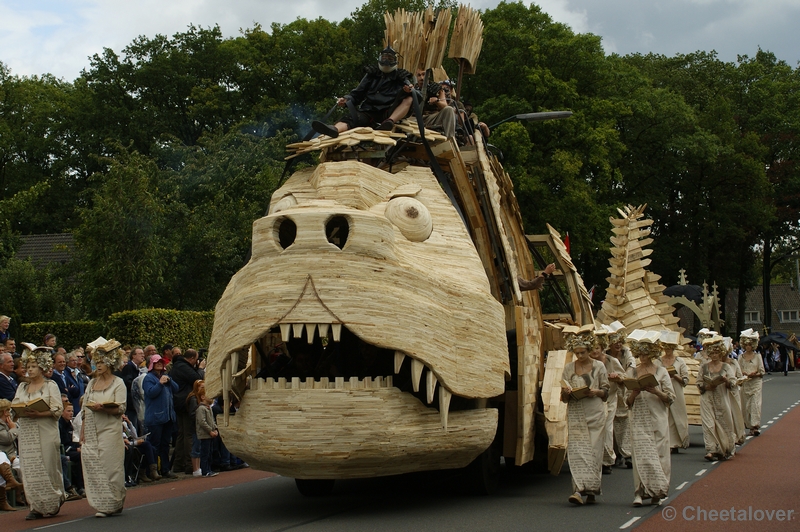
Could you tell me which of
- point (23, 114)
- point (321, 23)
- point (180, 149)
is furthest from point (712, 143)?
point (23, 114)

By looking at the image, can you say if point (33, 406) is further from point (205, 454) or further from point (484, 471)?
point (484, 471)

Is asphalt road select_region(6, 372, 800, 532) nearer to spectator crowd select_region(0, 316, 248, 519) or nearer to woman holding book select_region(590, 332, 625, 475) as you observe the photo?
woman holding book select_region(590, 332, 625, 475)

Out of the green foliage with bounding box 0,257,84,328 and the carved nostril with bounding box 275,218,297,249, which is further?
the green foliage with bounding box 0,257,84,328

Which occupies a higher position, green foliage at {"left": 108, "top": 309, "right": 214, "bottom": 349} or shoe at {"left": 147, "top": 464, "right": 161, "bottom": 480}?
green foliage at {"left": 108, "top": 309, "right": 214, "bottom": 349}

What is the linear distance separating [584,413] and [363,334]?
128 inches

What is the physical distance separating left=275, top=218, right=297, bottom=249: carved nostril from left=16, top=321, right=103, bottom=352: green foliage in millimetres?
15202

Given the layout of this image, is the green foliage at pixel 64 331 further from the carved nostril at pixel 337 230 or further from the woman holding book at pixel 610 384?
the carved nostril at pixel 337 230

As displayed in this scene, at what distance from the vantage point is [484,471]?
11.0 m

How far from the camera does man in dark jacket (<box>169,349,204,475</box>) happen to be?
15461 millimetres

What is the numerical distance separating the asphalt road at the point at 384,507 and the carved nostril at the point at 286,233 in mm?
2678

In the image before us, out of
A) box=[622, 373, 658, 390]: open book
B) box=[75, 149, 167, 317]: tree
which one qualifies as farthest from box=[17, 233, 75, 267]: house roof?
box=[622, 373, 658, 390]: open book

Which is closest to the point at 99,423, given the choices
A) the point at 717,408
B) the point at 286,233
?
the point at 286,233

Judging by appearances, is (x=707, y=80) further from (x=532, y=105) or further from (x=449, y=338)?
(x=449, y=338)

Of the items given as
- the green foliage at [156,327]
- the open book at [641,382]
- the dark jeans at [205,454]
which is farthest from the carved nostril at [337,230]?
the green foliage at [156,327]
